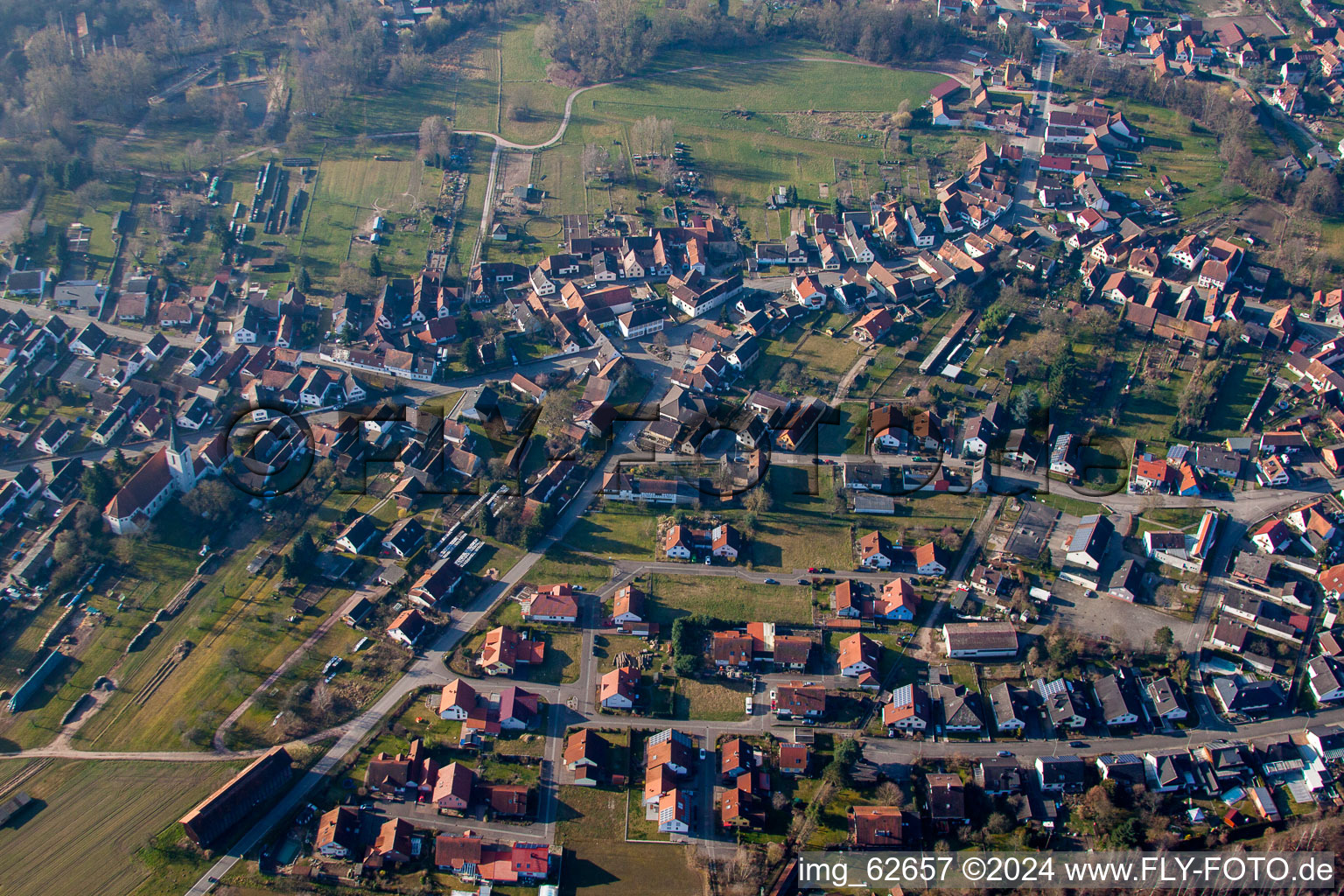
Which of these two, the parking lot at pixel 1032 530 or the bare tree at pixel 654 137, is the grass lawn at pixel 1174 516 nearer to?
the parking lot at pixel 1032 530

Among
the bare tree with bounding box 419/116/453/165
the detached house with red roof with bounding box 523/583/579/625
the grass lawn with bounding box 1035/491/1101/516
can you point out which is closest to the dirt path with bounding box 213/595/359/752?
the detached house with red roof with bounding box 523/583/579/625

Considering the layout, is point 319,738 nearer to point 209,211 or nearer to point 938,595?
point 938,595

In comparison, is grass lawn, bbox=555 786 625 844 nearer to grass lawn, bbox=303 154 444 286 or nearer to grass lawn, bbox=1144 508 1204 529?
grass lawn, bbox=1144 508 1204 529

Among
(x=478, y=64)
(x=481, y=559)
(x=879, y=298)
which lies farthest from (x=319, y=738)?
(x=478, y=64)

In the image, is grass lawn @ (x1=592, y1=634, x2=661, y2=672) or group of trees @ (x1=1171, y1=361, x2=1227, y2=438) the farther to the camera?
group of trees @ (x1=1171, y1=361, x2=1227, y2=438)

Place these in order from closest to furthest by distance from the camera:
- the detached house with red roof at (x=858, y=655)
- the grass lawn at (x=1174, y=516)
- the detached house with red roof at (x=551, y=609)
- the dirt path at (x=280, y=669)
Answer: the dirt path at (x=280, y=669)
the detached house with red roof at (x=858, y=655)
the detached house with red roof at (x=551, y=609)
the grass lawn at (x=1174, y=516)

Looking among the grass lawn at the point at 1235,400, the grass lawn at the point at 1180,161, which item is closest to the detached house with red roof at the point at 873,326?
the grass lawn at the point at 1235,400
